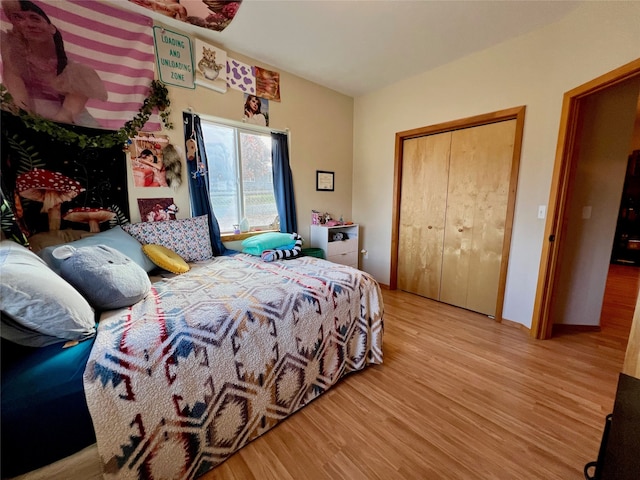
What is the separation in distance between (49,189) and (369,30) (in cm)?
264

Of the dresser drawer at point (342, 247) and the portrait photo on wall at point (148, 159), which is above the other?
the portrait photo on wall at point (148, 159)

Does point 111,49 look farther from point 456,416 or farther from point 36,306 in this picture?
point 456,416

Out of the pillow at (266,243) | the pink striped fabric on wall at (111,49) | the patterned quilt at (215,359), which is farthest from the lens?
the pillow at (266,243)

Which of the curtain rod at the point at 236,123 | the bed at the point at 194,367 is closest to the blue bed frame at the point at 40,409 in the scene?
the bed at the point at 194,367

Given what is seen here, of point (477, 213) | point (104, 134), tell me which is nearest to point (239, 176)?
point (104, 134)

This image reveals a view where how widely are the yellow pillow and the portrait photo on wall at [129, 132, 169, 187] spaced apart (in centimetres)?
60

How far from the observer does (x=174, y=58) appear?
2.14 meters

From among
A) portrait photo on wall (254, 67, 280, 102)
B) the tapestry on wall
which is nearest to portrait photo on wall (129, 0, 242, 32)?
portrait photo on wall (254, 67, 280, 102)

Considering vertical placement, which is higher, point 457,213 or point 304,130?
point 304,130

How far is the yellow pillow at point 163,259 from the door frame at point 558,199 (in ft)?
9.62

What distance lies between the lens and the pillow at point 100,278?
1.21 m

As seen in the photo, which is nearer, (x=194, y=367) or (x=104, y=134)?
(x=194, y=367)

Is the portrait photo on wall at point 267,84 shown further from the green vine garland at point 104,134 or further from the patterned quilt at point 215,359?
the patterned quilt at point 215,359

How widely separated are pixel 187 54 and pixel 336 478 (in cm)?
309
